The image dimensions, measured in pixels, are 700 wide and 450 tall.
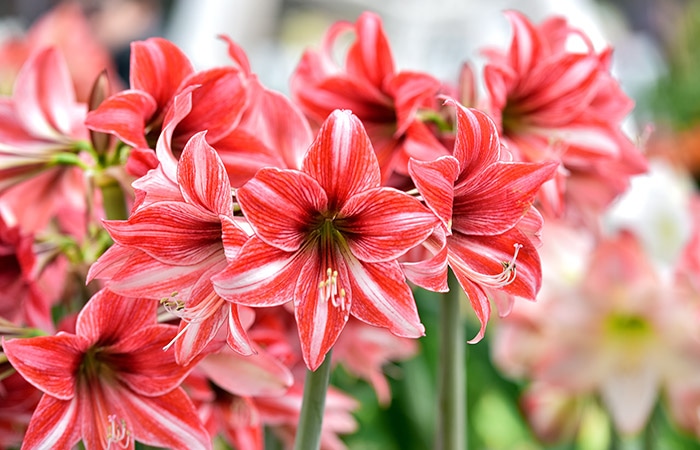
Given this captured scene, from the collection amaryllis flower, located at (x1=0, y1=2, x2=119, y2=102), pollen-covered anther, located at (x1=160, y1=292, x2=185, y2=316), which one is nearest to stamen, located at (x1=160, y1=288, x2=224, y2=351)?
pollen-covered anther, located at (x1=160, y1=292, x2=185, y2=316)

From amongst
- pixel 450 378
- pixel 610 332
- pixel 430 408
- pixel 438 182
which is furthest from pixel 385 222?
pixel 430 408

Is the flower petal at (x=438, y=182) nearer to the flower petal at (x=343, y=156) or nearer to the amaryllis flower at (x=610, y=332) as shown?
the flower petal at (x=343, y=156)

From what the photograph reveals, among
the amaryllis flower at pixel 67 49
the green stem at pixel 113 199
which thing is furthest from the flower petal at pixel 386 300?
the amaryllis flower at pixel 67 49

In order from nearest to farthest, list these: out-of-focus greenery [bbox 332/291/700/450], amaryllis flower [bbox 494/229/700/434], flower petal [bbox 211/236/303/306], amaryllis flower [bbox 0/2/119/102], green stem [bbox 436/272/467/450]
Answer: flower petal [bbox 211/236/303/306], green stem [bbox 436/272/467/450], amaryllis flower [bbox 494/229/700/434], out-of-focus greenery [bbox 332/291/700/450], amaryllis flower [bbox 0/2/119/102]

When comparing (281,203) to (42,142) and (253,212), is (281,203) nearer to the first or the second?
(253,212)

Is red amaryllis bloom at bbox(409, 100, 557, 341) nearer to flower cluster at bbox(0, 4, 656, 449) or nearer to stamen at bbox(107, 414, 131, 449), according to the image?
flower cluster at bbox(0, 4, 656, 449)
